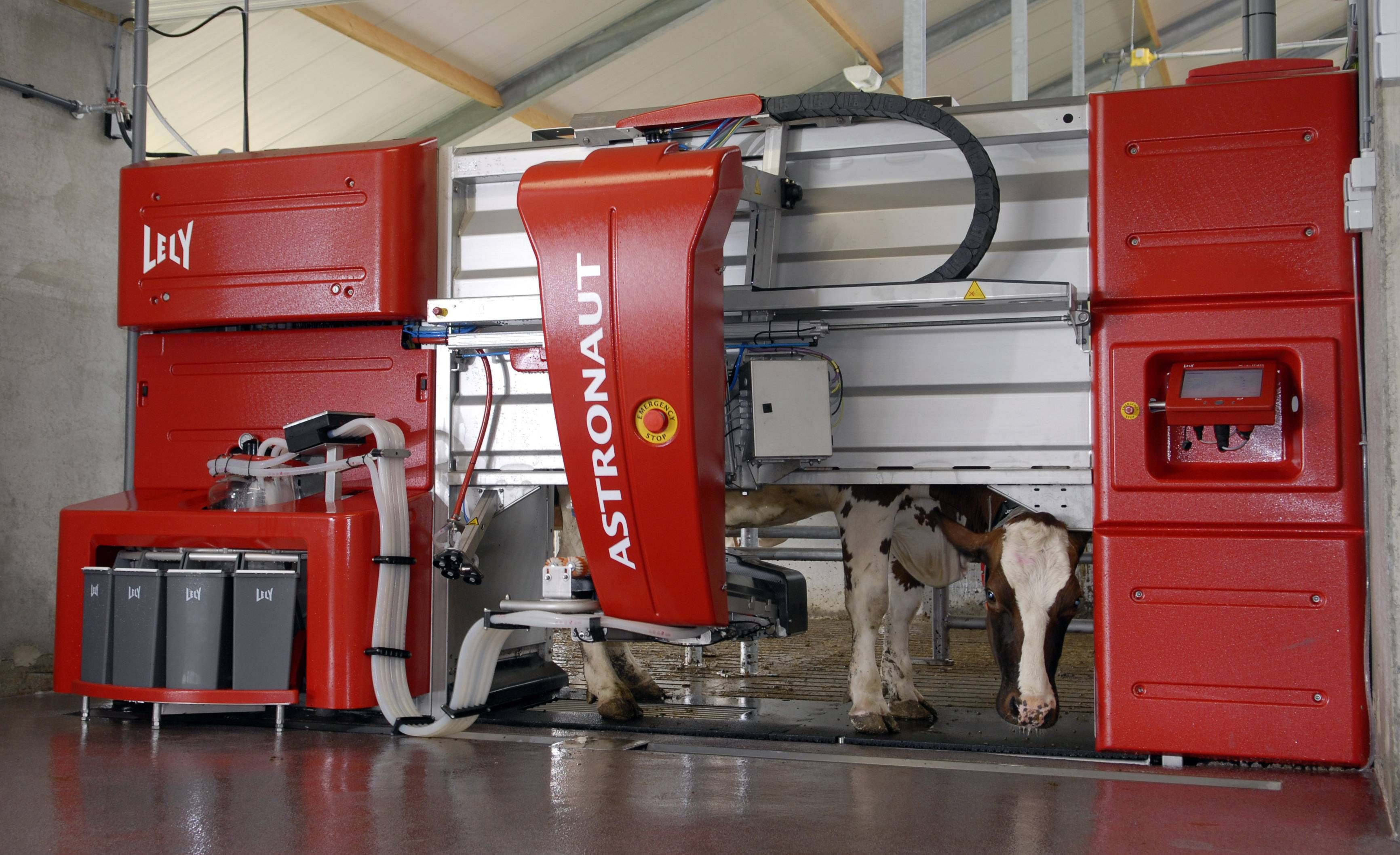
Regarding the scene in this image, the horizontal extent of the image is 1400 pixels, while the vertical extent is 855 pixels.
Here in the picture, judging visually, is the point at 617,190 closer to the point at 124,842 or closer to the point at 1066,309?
the point at 1066,309

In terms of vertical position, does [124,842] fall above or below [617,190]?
below

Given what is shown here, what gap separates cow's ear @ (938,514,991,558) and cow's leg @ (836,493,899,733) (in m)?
0.19

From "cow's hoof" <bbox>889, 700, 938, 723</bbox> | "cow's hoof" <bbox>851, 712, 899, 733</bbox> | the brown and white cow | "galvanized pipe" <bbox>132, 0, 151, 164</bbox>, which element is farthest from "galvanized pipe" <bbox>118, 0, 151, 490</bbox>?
"cow's hoof" <bbox>889, 700, 938, 723</bbox>

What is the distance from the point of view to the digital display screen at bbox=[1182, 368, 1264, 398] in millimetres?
3398

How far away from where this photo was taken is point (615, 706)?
4.27 meters

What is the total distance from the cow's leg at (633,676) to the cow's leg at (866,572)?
1.02 m

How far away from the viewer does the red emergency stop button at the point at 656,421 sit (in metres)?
3.25

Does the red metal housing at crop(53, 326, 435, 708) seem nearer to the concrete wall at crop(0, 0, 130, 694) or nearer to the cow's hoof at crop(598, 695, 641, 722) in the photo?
the concrete wall at crop(0, 0, 130, 694)

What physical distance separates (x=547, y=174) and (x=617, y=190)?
0.81 feet

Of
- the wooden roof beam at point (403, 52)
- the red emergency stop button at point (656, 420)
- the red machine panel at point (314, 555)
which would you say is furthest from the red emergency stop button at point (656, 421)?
the wooden roof beam at point (403, 52)

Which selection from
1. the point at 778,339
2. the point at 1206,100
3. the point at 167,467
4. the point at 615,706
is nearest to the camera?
A: the point at 1206,100

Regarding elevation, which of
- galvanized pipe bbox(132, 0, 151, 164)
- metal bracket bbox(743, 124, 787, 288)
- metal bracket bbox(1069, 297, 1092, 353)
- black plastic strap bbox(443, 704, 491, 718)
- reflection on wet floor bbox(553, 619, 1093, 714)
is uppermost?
galvanized pipe bbox(132, 0, 151, 164)

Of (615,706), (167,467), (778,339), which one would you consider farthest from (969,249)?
(167,467)

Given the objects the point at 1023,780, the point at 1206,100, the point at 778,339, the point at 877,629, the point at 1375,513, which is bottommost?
the point at 1023,780
